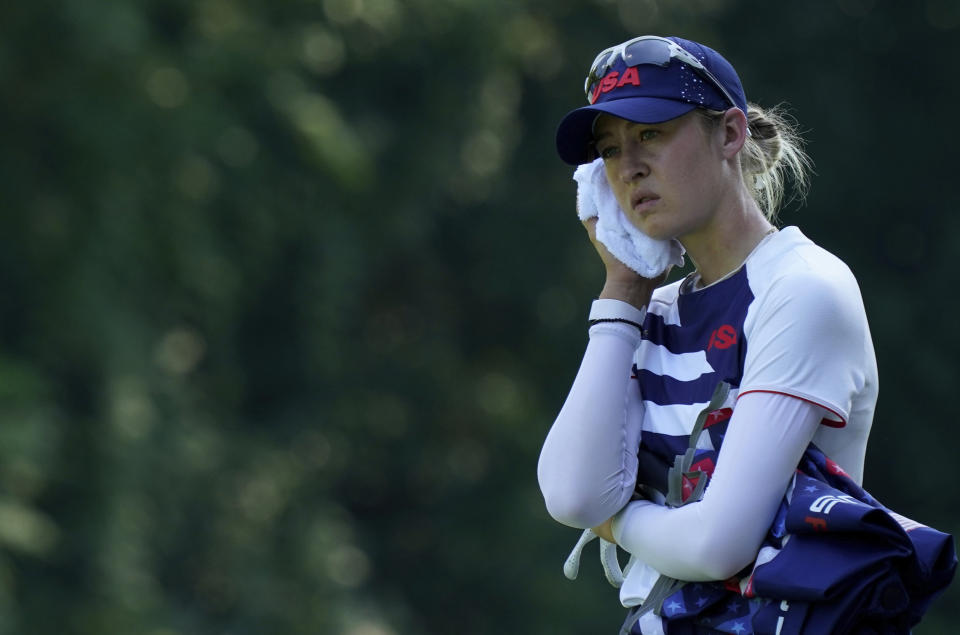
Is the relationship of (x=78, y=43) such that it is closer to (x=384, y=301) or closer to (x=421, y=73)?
(x=421, y=73)

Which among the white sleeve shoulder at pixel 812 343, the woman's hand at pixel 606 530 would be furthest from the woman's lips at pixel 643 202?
the woman's hand at pixel 606 530

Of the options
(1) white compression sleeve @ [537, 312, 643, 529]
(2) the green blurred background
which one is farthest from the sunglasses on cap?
(2) the green blurred background

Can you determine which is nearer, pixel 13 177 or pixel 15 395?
pixel 15 395

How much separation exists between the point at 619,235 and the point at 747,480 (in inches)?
17.1

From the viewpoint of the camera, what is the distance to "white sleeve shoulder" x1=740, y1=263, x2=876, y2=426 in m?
1.64

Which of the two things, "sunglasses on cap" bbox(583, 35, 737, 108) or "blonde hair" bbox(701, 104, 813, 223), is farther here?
"blonde hair" bbox(701, 104, 813, 223)

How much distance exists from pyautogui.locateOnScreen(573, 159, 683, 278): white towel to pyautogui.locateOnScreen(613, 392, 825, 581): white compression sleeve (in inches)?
11.7

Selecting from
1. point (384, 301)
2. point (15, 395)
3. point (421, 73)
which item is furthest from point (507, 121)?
point (15, 395)

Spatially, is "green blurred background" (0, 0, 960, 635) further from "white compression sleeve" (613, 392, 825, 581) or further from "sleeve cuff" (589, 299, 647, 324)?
"white compression sleeve" (613, 392, 825, 581)

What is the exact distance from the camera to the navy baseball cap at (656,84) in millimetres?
1797

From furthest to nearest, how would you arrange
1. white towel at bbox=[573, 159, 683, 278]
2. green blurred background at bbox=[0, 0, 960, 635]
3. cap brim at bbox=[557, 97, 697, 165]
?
green blurred background at bbox=[0, 0, 960, 635] < white towel at bbox=[573, 159, 683, 278] < cap brim at bbox=[557, 97, 697, 165]

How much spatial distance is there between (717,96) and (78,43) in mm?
5168

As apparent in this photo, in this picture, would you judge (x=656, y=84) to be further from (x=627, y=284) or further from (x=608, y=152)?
(x=627, y=284)

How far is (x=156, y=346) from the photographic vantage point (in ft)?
23.8
